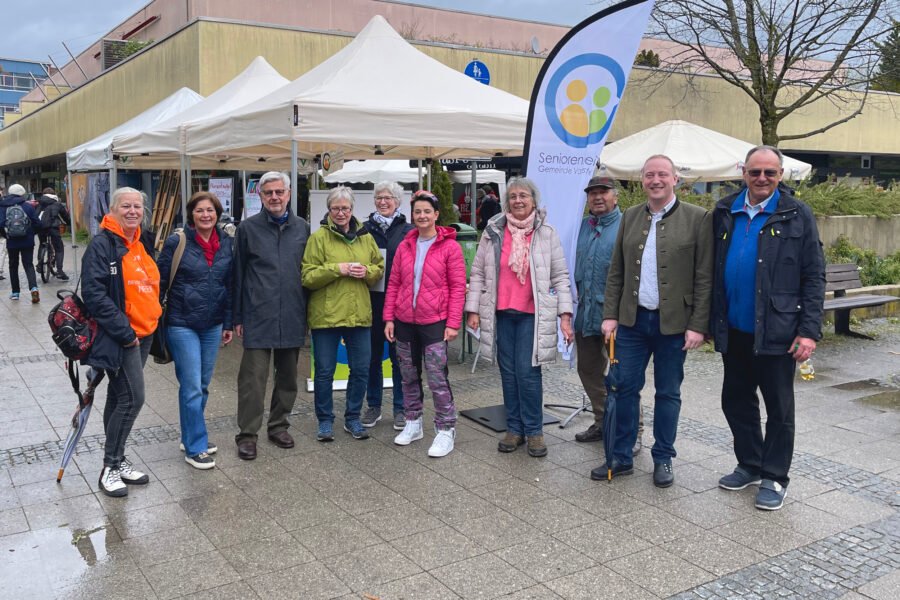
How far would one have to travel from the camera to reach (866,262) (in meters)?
12.6

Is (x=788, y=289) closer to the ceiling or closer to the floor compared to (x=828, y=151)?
Answer: closer to the floor

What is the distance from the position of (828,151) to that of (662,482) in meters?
27.6

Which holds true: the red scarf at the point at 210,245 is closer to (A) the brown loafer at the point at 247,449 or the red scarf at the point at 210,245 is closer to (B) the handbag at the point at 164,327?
(B) the handbag at the point at 164,327

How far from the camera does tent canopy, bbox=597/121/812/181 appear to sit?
12.2 m

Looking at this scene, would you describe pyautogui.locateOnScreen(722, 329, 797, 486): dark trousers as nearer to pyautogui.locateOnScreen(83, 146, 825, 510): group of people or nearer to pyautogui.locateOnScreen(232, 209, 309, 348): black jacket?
pyautogui.locateOnScreen(83, 146, 825, 510): group of people

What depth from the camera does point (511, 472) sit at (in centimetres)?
506

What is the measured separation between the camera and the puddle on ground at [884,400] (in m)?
6.82

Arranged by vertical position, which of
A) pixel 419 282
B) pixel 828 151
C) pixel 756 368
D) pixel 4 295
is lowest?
pixel 4 295

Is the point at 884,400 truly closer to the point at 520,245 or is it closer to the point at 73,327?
the point at 520,245

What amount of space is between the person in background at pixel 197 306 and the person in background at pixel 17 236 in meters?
9.19

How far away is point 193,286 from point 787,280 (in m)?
3.47

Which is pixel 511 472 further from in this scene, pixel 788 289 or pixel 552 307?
pixel 788 289

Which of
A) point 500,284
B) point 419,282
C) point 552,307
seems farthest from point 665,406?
point 419,282

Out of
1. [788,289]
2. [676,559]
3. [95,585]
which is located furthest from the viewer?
[788,289]
